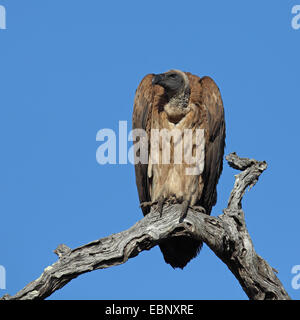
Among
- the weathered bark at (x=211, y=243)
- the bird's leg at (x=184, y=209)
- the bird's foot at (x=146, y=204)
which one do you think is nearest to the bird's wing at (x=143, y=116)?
the bird's foot at (x=146, y=204)

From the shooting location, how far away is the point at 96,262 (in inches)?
372

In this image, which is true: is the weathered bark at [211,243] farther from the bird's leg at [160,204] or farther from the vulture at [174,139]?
the vulture at [174,139]

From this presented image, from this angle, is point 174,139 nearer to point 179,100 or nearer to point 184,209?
point 179,100

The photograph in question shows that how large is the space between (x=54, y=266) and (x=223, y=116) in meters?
3.38

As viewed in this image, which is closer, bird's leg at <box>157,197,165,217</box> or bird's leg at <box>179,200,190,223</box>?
bird's leg at <box>179,200,190,223</box>

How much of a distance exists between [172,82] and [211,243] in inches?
93.2

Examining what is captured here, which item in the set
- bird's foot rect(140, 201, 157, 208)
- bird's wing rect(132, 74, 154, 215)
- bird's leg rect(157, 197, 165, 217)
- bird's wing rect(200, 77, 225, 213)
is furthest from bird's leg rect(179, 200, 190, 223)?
bird's wing rect(132, 74, 154, 215)

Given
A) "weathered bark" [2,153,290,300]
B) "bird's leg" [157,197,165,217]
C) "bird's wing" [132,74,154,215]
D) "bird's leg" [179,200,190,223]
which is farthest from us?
"bird's wing" [132,74,154,215]

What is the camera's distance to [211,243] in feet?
32.9

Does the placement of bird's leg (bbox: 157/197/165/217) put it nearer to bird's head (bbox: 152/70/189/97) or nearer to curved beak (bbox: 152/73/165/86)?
bird's head (bbox: 152/70/189/97)

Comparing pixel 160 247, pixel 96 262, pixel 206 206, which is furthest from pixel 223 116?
pixel 96 262

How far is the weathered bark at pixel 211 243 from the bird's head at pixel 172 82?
1303 mm

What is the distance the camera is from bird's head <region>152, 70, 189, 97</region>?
11188 millimetres

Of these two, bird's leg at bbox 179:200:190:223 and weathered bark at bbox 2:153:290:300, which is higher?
bird's leg at bbox 179:200:190:223
